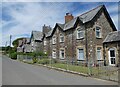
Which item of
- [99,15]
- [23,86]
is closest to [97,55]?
[99,15]

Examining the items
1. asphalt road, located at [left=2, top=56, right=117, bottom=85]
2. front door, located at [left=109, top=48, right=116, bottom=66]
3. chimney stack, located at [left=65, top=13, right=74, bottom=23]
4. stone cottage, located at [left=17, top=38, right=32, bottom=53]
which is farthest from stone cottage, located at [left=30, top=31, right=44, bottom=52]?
asphalt road, located at [left=2, top=56, right=117, bottom=85]

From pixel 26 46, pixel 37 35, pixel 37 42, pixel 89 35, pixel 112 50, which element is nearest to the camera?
pixel 112 50

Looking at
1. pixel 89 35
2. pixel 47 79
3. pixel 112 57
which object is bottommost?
pixel 47 79

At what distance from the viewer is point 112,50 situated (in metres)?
20.5

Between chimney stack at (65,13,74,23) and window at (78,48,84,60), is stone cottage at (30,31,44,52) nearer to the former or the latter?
chimney stack at (65,13,74,23)

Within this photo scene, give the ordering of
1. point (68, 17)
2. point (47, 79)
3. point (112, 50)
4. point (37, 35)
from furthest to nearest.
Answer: point (37, 35) → point (68, 17) → point (112, 50) → point (47, 79)

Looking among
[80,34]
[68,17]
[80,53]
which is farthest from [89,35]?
[68,17]

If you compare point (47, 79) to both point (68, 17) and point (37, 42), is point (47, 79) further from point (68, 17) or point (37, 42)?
point (37, 42)

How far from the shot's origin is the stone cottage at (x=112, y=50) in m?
19.5

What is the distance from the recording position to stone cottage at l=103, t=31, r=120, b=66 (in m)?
19.5

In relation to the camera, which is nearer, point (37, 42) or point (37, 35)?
point (37, 42)

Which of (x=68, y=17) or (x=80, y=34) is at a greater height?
(x=68, y=17)

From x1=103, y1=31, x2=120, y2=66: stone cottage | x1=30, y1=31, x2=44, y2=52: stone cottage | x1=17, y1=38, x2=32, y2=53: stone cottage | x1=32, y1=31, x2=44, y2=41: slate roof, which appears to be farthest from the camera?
x1=17, y1=38, x2=32, y2=53: stone cottage

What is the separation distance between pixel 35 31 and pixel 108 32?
3119cm
